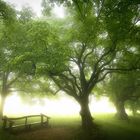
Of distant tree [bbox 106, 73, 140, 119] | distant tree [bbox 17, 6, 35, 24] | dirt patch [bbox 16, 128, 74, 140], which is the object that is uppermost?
distant tree [bbox 17, 6, 35, 24]

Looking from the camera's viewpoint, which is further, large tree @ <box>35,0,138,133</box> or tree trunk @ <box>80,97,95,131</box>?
tree trunk @ <box>80,97,95,131</box>

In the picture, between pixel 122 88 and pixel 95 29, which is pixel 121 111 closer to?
pixel 122 88

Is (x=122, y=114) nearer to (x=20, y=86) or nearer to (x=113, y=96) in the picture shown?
(x=113, y=96)

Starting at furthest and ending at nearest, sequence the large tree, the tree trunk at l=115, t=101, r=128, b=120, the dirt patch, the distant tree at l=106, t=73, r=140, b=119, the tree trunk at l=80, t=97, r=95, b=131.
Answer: the tree trunk at l=115, t=101, r=128, b=120 < the distant tree at l=106, t=73, r=140, b=119 < the tree trunk at l=80, t=97, r=95, b=131 < the dirt patch < the large tree

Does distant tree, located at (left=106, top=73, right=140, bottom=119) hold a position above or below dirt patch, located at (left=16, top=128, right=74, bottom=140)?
above

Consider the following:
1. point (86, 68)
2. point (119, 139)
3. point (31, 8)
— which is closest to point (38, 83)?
point (86, 68)

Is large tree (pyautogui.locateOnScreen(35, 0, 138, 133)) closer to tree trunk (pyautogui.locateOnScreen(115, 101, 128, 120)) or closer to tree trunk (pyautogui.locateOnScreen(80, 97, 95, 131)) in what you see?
tree trunk (pyautogui.locateOnScreen(80, 97, 95, 131))

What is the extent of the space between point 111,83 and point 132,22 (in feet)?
52.1

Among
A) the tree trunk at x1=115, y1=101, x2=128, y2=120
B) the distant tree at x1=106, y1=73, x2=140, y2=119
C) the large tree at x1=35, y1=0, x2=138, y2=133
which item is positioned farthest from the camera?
the tree trunk at x1=115, y1=101, x2=128, y2=120

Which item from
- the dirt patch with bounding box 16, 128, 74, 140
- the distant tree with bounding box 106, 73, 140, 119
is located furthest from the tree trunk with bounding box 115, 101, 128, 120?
the dirt patch with bounding box 16, 128, 74, 140

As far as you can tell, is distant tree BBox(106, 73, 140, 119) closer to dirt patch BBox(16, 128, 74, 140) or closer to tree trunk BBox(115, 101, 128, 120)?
tree trunk BBox(115, 101, 128, 120)

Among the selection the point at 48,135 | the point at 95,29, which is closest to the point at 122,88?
the point at 95,29

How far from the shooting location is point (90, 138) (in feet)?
63.5

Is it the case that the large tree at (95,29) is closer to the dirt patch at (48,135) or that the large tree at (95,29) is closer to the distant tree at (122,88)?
the dirt patch at (48,135)
